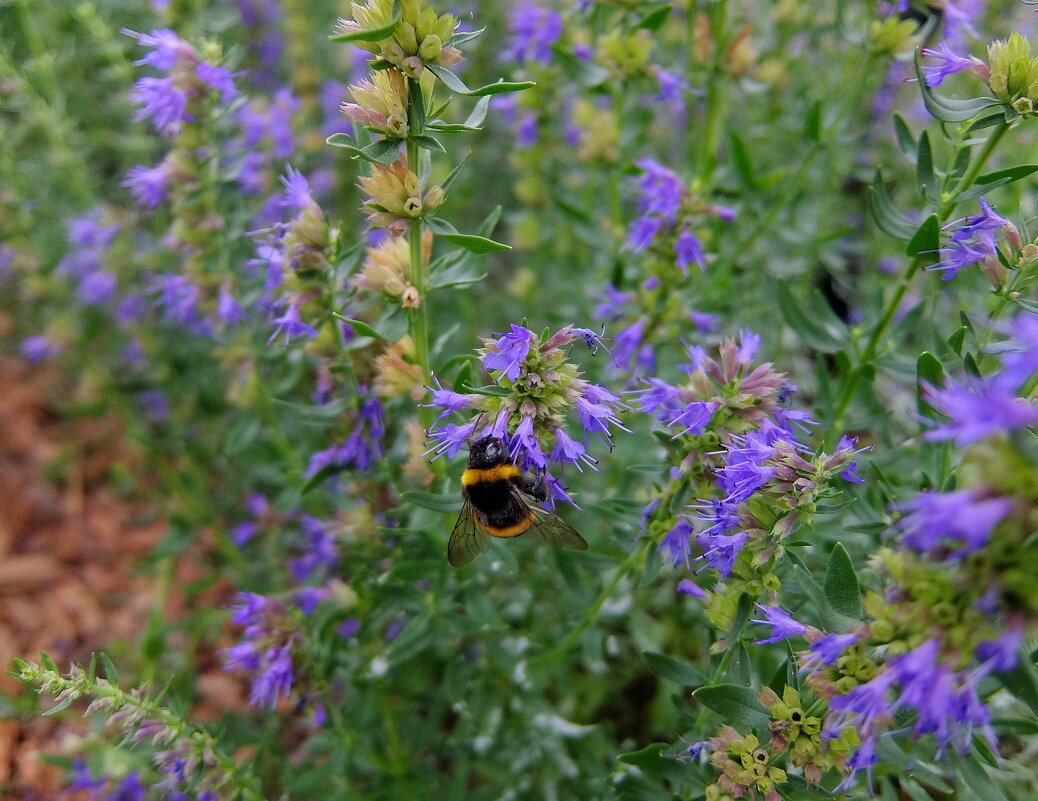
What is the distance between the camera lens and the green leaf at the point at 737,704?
1.91 meters

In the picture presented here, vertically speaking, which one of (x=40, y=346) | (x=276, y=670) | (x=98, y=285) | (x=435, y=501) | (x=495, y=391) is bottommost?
(x=40, y=346)

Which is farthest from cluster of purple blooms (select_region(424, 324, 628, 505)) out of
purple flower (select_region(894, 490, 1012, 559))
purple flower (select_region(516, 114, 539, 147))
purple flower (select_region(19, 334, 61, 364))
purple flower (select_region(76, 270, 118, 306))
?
purple flower (select_region(19, 334, 61, 364))

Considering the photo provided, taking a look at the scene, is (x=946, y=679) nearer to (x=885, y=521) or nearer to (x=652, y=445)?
(x=885, y=521)

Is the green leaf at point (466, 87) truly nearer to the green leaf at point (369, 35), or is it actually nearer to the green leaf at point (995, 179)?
the green leaf at point (369, 35)

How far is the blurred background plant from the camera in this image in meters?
1.88

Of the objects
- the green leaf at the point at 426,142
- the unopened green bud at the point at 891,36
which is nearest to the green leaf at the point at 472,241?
the green leaf at the point at 426,142

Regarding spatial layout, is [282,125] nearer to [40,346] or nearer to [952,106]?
[40,346]

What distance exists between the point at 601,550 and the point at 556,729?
30.6 inches

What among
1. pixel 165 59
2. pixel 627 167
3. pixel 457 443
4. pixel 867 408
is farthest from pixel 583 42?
pixel 457 443

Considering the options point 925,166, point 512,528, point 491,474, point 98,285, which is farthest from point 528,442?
point 98,285

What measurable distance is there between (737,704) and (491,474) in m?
0.93

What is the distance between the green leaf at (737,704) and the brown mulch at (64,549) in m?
2.81

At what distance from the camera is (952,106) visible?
2145mm

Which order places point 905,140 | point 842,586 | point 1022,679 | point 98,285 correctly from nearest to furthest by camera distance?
point 1022,679 < point 842,586 < point 905,140 < point 98,285
